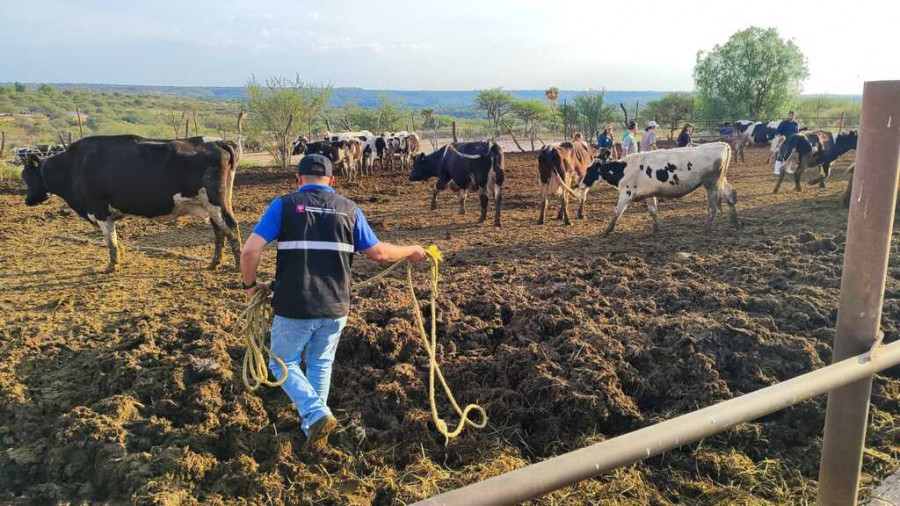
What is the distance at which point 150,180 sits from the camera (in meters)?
7.59

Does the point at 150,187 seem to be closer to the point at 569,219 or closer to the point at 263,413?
the point at 263,413

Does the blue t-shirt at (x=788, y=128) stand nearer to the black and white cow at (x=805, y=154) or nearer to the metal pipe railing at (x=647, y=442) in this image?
the black and white cow at (x=805, y=154)

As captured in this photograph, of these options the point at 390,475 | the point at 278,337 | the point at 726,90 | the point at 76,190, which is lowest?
the point at 390,475

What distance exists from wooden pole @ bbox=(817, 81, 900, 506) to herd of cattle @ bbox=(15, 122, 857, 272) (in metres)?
7.31

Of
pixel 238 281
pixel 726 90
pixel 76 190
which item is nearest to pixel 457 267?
pixel 238 281

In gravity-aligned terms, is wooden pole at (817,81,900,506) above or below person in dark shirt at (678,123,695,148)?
Result: below

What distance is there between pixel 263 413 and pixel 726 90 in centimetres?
4514

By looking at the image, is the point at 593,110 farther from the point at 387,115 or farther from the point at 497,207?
the point at 497,207

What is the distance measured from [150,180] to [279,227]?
207 inches

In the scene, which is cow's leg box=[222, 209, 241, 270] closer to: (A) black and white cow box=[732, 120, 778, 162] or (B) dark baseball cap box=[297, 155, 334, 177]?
(B) dark baseball cap box=[297, 155, 334, 177]

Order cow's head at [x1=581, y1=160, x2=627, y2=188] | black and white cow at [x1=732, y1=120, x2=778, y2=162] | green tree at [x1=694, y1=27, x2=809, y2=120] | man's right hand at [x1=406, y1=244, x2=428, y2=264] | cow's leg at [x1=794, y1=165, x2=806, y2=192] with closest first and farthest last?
1. man's right hand at [x1=406, y1=244, x2=428, y2=264]
2. cow's head at [x1=581, y1=160, x2=627, y2=188]
3. cow's leg at [x1=794, y1=165, x2=806, y2=192]
4. black and white cow at [x1=732, y1=120, x2=778, y2=162]
5. green tree at [x1=694, y1=27, x2=809, y2=120]

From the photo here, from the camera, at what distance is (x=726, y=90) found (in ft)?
135

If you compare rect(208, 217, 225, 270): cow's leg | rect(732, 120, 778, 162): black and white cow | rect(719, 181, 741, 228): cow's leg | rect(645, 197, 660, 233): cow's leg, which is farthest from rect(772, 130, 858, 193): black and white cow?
rect(208, 217, 225, 270): cow's leg

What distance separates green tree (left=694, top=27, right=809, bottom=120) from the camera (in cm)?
3990
